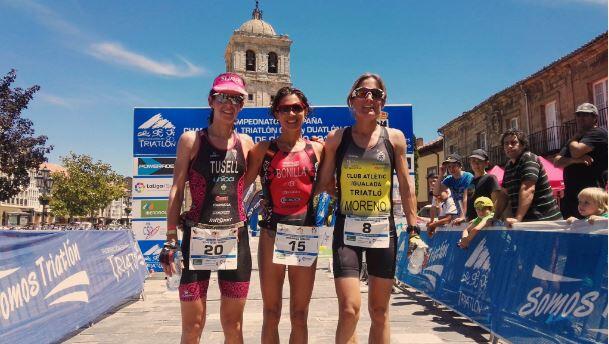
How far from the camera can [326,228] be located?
1319cm

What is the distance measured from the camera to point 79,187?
48062 mm

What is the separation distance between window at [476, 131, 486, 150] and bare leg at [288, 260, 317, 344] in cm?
2983

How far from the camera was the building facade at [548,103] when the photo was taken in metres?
20.6

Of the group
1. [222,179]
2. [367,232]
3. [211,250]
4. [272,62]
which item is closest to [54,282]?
[211,250]

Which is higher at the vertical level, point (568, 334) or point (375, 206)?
point (375, 206)

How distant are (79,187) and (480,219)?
1932 inches

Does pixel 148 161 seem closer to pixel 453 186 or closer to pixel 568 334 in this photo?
pixel 453 186

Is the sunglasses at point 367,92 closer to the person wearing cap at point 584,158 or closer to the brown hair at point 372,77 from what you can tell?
the brown hair at point 372,77

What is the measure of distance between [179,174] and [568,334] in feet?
10.9

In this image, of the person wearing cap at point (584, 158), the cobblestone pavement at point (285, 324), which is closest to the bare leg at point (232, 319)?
the cobblestone pavement at point (285, 324)

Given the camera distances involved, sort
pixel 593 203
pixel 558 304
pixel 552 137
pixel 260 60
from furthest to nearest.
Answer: pixel 260 60 → pixel 552 137 → pixel 593 203 → pixel 558 304

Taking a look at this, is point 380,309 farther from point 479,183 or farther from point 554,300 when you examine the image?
point 479,183

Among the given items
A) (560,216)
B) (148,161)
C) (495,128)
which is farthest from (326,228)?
(495,128)

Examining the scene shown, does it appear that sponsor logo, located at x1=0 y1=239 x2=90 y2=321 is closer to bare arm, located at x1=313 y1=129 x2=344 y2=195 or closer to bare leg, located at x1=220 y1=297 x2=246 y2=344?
bare leg, located at x1=220 y1=297 x2=246 y2=344
